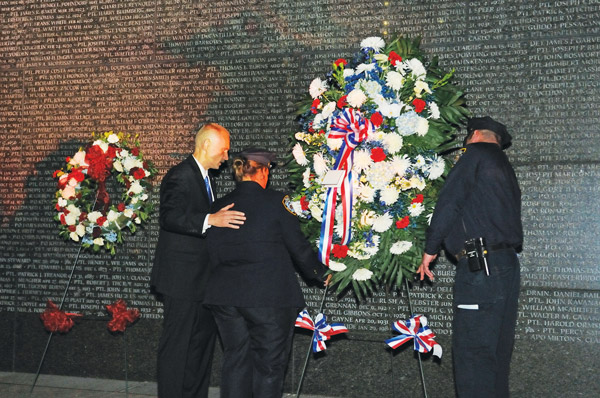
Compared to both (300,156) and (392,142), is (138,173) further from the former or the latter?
(392,142)

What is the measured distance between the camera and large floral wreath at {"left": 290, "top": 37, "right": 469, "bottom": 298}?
4988 millimetres

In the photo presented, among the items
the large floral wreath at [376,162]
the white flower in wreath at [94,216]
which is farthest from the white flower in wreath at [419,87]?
the white flower in wreath at [94,216]

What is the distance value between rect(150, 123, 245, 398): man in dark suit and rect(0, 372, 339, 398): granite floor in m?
1.12

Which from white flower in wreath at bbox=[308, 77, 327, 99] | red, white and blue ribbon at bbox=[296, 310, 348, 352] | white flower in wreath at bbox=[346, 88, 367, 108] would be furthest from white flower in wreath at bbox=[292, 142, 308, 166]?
red, white and blue ribbon at bbox=[296, 310, 348, 352]

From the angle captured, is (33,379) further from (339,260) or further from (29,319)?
(339,260)

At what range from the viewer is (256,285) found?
180 inches

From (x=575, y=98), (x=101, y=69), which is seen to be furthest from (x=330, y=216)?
(x=101, y=69)

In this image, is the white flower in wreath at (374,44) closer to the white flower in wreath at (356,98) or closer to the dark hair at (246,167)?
the white flower in wreath at (356,98)

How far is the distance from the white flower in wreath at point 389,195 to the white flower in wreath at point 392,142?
25cm

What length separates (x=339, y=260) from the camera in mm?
5199

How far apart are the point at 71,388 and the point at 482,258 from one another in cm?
396

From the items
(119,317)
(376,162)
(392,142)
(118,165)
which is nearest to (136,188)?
(118,165)

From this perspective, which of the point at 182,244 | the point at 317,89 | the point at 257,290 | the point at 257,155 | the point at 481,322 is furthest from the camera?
the point at 317,89

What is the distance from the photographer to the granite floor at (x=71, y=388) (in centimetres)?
640
